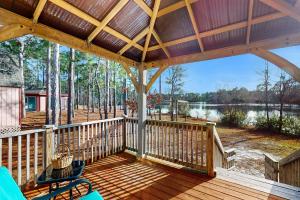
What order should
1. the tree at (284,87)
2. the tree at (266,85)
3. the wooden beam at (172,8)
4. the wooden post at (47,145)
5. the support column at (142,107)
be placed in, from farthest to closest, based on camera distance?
the tree at (266,85)
the tree at (284,87)
the support column at (142,107)
the wooden post at (47,145)
the wooden beam at (172,8)

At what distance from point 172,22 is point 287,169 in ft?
14.3

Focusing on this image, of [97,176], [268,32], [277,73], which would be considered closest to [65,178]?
[97,176]

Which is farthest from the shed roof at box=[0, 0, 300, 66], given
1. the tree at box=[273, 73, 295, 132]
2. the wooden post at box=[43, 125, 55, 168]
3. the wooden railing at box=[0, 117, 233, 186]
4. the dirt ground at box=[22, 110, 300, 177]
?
the tree at box=[273, 73, 295, 132]

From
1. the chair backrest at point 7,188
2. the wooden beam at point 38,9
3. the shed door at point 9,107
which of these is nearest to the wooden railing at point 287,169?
the chair backrest at point 7,188

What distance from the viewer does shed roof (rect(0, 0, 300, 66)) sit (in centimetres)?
273

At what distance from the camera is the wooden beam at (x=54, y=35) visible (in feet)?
8.00

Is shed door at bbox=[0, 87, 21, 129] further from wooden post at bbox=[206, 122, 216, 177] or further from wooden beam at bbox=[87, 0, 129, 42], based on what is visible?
wooden post at bbox=[206, 122, 216, 177]

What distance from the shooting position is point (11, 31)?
2492 millimetres

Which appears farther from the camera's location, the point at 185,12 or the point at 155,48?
the point at 155,48

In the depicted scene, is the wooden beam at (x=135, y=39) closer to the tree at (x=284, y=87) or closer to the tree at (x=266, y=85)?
the tree at (x=284, y=87)

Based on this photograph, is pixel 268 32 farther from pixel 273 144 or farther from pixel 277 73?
pixel 277 73

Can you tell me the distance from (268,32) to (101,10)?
297 cm

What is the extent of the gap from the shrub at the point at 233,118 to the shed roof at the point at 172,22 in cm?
1419

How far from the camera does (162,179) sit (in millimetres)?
3689
